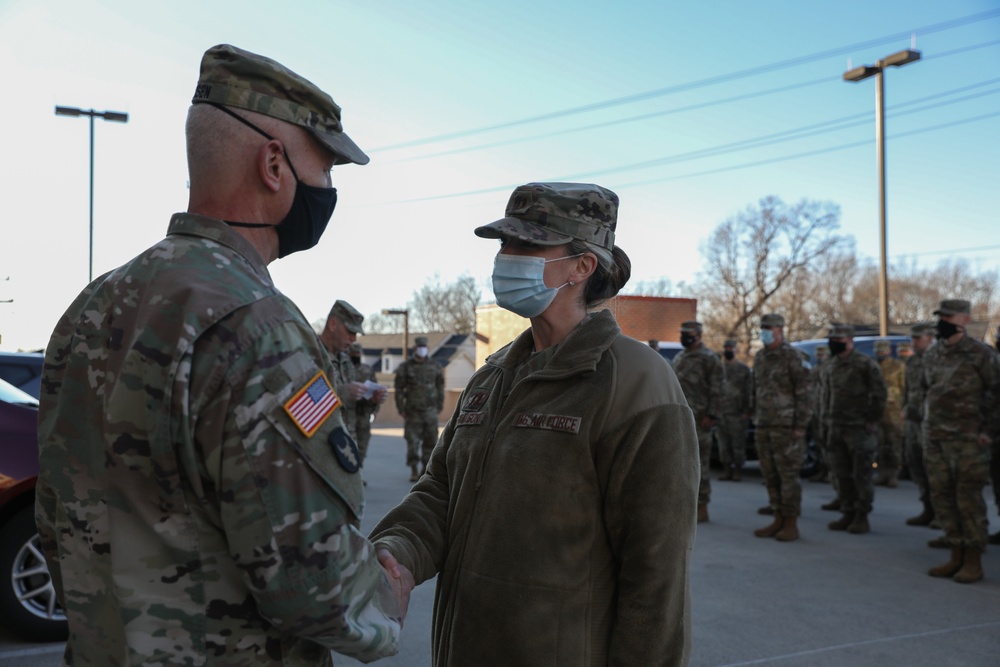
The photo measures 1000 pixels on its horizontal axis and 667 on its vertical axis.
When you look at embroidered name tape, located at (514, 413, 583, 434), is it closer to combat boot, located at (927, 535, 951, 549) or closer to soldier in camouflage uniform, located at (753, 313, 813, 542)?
soldier in camouflage uniform, located at (753, 313, 813, 542)

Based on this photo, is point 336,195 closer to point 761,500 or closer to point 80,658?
point 80,658

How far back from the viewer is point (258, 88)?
1.66m

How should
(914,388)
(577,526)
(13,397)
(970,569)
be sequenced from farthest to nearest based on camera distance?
1. (914,388)
2. (970,569)
3. (13,397)
4. (577,526)

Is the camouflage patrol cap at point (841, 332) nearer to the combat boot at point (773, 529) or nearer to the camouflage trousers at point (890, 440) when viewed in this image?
the combat boot at point (773, 529)

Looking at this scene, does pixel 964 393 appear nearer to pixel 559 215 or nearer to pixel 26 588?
pixel 559 215

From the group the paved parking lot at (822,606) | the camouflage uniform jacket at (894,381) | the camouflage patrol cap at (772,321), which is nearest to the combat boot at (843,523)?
the paved parking lot at (822,606)

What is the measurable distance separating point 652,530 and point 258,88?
1.39m

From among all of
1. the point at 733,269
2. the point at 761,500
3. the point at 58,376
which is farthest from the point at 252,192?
the point at 733,269

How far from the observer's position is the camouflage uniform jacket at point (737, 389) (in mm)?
13234

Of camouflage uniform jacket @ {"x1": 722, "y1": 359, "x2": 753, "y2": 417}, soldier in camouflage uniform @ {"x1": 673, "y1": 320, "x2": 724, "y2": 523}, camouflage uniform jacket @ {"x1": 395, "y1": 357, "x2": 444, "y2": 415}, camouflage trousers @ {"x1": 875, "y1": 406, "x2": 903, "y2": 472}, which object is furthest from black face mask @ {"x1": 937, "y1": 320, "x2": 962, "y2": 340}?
camouflage uniform jacket @ {"x1": 395, "y1": 357, "x2": 444, "y2": 415}

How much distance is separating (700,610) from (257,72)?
16.5 feet

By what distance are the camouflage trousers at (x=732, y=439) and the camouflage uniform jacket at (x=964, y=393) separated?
19.0 feet

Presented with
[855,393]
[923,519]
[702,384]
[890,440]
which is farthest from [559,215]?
[890,440]

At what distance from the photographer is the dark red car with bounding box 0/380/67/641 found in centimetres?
464
